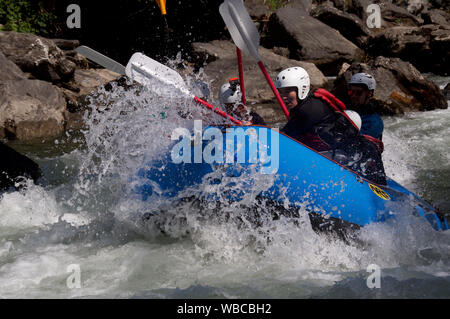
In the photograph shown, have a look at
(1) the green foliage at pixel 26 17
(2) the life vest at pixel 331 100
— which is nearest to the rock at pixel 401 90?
(2) the life vest at pixel 331 100

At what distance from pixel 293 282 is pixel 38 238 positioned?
7.29 feet

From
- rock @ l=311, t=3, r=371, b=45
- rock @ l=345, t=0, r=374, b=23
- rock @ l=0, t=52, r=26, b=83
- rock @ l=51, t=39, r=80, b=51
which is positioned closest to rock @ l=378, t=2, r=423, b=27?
rock @ l=345, t=0, r=374, b=23

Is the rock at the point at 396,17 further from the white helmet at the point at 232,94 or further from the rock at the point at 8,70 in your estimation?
the white helmet at the point at 232,94

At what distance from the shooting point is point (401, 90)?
Result: 9.02 m

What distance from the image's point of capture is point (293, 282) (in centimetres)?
321

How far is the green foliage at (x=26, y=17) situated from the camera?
1226cm

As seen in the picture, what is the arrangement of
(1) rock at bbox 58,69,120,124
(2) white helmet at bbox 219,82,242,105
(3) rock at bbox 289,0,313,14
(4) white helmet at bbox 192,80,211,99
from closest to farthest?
(4) white helmet at bbox 192,80,211,99 → (2) white helmet at bbox 219,82,242,105 → (1) rock at bbox 58,69,120,124 → (3) rock at bbox 289,0,313,14

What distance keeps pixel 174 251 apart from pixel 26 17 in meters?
11.3

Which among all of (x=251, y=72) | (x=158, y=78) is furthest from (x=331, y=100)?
(x=251, y=72)

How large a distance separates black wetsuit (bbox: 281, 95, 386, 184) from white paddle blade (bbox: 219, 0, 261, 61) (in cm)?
65

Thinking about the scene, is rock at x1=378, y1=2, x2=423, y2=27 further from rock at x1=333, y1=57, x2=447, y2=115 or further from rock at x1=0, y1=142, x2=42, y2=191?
rock at x1=0, y1=142, x2=42, y2=191

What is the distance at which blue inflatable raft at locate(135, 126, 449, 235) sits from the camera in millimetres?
3428

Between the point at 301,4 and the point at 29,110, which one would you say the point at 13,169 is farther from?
the point at 301,4
